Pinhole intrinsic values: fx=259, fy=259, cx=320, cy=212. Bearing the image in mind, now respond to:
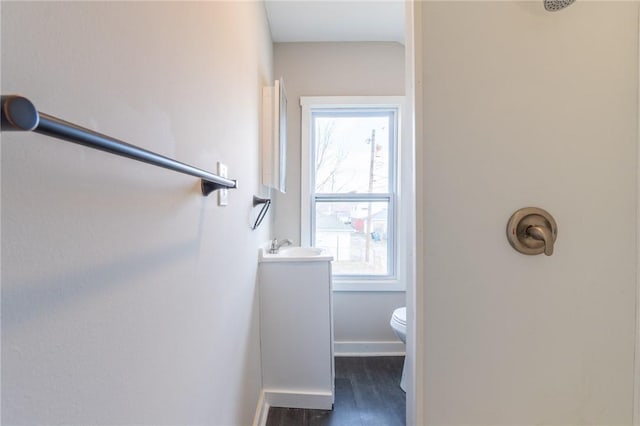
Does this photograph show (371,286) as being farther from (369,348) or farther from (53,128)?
(53,128)

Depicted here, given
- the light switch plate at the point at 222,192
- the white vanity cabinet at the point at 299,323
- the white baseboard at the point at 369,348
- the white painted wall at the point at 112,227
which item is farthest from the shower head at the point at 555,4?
the white baseboard at the point at 369,348

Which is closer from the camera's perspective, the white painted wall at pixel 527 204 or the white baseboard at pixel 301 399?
the white painted wall at pixel 527 204

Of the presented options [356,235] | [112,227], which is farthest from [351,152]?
[112,227]

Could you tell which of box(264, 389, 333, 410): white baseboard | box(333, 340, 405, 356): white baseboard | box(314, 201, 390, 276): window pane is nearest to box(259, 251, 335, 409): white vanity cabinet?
box(264, 389, 333, 410): white baseboard

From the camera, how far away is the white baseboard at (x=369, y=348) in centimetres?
216

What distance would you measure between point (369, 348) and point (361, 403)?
0.57 metres

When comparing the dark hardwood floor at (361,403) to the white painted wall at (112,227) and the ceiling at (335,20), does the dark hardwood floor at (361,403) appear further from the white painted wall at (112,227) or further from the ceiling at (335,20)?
the ceiling at (335,20)

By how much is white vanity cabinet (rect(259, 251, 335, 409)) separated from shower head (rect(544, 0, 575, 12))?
1.30 m

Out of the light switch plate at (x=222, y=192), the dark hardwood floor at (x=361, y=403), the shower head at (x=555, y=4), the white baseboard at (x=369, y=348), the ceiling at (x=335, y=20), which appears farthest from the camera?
the white baseboard at (x=369, y=348)

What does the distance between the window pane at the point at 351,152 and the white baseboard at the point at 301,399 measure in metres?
1.48

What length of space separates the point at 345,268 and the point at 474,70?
6.26 feet

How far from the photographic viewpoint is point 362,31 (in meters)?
2.08

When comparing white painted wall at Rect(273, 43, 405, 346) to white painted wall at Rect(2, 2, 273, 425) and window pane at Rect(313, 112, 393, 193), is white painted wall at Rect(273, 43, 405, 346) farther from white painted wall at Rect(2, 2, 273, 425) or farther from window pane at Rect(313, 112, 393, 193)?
white painted wall at Rect(2, 2, 273, 425)

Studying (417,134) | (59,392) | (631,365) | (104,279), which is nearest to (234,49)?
(417,134)
